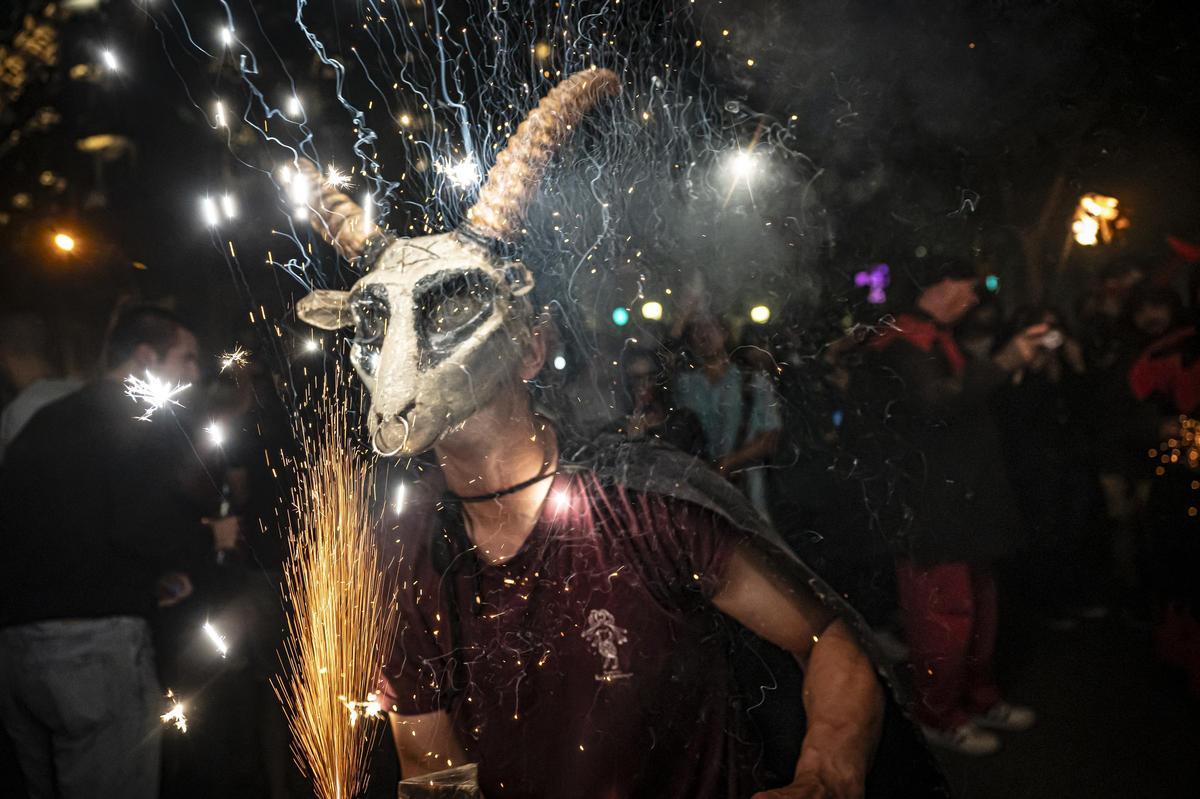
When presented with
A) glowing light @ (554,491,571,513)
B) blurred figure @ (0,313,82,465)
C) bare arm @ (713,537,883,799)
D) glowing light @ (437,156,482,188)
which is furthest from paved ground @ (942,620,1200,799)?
blurred figure @ (0,313,82,465)

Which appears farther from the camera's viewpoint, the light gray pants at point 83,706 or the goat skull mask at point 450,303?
the light gray pants at point 83,706

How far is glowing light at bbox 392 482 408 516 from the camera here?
1.34 m

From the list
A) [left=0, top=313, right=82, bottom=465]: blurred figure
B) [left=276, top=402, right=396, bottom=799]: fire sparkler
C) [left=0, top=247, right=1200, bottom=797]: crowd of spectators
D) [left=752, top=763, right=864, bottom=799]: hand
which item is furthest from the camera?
[left=0, top=313, right=82, bottom=465]: blurred figure

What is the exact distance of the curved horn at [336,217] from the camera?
1.33 metres

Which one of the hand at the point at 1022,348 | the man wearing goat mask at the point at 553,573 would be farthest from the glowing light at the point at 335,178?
the hand at the point at 1022,348

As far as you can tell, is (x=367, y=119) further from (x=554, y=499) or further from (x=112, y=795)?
(x=112, y=795)

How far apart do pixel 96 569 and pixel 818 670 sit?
1387 mm

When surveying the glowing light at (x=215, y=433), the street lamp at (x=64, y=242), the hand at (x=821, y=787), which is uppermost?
the street lamp at (x=64, y=242)

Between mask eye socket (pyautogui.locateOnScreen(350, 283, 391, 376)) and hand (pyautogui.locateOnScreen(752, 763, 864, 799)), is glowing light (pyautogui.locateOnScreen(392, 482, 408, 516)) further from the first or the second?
hand (pyautogui.locateOnScreen(752, 763, 864, 799))

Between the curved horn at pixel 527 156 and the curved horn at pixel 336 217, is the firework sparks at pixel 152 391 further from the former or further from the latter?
the curved horn at pixel 527 156

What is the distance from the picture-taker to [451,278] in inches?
48.8

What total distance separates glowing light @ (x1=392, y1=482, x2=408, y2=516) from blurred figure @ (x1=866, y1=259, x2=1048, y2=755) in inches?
34.1

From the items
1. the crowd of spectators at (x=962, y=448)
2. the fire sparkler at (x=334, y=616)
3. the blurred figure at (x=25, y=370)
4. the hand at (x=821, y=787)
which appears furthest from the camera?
the blurred figure at (x=25, y=370)

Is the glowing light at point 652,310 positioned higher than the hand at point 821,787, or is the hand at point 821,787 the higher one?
the glowing light at point 652,310
